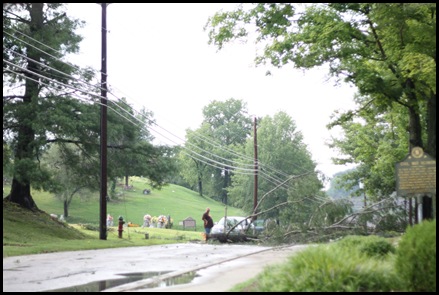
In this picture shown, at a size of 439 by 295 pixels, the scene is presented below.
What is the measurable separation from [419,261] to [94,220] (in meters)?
61.3

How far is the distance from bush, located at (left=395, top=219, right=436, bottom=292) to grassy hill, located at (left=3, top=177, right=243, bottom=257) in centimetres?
1343

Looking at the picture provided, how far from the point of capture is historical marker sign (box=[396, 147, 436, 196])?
12.7 metres

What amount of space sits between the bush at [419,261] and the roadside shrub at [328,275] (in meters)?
0.24

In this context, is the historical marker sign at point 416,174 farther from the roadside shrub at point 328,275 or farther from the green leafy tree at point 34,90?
the green leafy tree at point 34,90

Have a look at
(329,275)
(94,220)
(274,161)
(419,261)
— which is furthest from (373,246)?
(94,220)

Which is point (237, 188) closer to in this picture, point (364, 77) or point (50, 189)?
point (50, 189)

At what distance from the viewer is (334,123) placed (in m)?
21.2

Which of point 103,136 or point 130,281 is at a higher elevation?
point 103,136

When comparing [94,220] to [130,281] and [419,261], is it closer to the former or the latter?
[130,281]

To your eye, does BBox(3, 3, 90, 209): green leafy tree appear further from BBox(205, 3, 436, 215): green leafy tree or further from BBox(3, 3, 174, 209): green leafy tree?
BBox(205, 3, 436, 215): green leafy tree

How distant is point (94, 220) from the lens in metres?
66.9

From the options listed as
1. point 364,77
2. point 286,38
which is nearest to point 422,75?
point 364,77

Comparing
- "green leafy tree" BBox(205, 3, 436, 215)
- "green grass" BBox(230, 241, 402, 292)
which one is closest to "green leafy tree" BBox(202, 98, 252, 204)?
"green leafy tree" BBox(205, 3, 436, 215)

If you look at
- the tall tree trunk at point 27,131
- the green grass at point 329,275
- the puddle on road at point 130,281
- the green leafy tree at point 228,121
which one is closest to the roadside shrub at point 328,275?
the green grass at point 329,275
